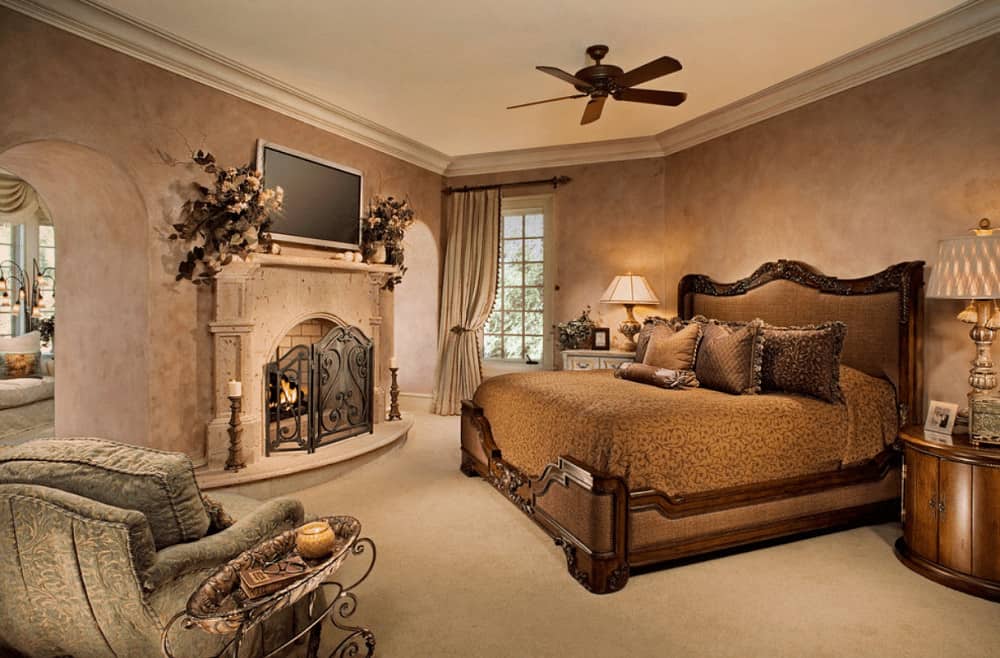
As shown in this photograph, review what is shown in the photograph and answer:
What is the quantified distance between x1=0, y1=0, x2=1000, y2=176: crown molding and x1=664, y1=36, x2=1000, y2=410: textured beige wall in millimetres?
87

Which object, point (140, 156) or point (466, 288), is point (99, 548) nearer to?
point (140, 156)

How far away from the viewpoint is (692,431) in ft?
8.29

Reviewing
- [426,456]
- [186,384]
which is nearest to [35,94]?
[186,384]

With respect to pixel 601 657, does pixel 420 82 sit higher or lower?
higher

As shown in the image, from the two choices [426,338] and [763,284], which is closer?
[763,284]

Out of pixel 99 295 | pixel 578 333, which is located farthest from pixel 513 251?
pixel 99 295

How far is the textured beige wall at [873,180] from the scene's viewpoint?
9.62 ft

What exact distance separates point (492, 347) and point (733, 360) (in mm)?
3402

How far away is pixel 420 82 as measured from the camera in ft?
12.7

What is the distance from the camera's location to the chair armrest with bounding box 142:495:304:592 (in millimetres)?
1380

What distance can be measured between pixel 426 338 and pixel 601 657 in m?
4.58

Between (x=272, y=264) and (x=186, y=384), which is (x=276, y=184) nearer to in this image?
(x=272, y=264)

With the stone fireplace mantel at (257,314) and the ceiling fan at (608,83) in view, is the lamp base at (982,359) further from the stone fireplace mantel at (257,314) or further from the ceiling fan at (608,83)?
the stone fireplace mantel at (257,314)

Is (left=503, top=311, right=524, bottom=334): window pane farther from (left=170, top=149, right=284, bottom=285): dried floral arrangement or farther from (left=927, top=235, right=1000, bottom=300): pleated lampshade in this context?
(left=927, top=235, right=1000, bottom=300): pleated lampshade
